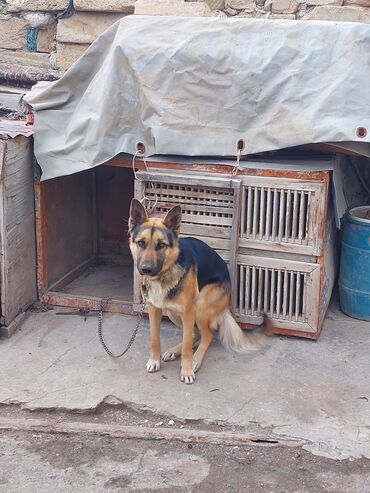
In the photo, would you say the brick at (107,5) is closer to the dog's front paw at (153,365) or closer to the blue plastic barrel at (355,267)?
the blue plastic barrel at (355,267)

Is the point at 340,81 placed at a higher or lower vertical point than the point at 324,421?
higher

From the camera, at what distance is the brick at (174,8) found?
7.66 meters

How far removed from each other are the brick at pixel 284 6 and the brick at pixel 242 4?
0.25 metres

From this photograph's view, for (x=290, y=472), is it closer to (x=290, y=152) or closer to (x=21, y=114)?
(x=290, y=152)

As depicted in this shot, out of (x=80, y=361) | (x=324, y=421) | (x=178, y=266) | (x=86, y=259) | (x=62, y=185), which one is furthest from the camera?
(x=86, y=259)

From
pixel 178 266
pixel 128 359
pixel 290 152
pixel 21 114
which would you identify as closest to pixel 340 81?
pixel 290 152

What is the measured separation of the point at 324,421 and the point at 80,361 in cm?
202

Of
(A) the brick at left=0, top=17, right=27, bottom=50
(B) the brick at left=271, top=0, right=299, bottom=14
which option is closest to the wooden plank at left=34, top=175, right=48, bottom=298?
(A) the brick at left=0, top=17, right=27, bottom=50

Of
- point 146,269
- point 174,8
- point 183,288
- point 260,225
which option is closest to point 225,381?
point 183,288

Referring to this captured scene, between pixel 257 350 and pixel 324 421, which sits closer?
pixel 324 421

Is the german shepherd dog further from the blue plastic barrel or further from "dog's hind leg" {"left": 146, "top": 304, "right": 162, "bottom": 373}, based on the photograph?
the blue plastic barrel

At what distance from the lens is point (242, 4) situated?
8094 millimetres

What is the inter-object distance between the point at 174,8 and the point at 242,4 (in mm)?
914

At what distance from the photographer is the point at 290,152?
5.92 meters
